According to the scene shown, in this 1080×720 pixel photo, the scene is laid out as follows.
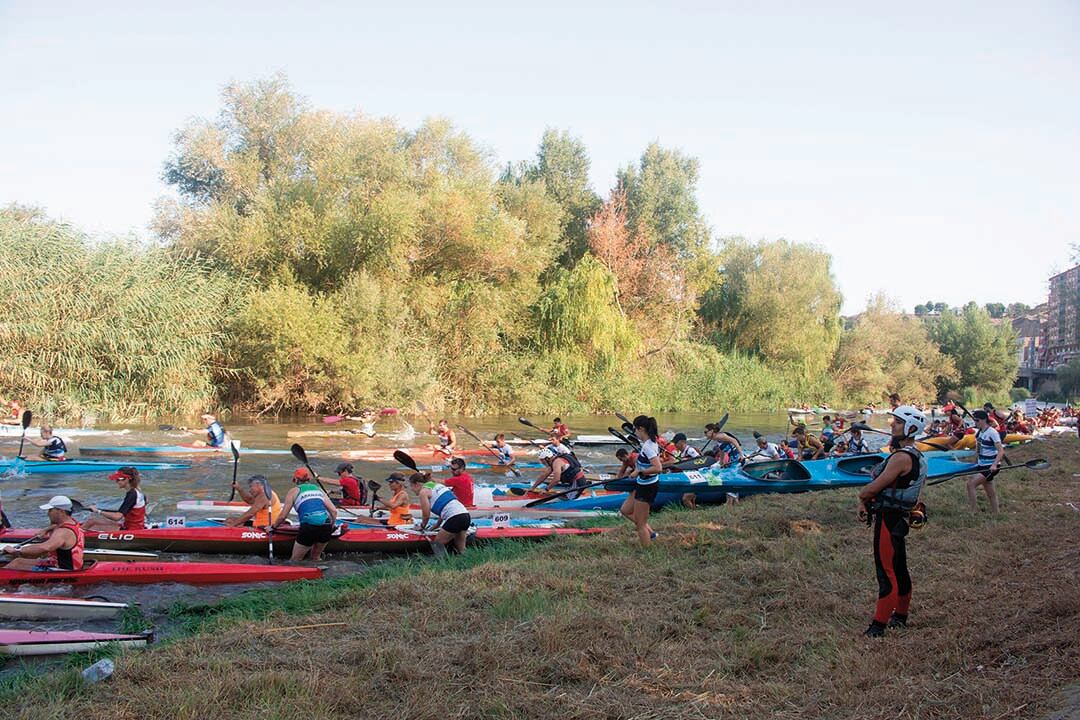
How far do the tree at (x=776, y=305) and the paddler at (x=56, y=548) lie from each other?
123 ft

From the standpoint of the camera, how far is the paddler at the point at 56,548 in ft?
27.5

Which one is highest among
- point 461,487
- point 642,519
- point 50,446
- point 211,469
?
point 642,519

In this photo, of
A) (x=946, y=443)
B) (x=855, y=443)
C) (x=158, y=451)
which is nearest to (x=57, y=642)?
(x=158, y=451)

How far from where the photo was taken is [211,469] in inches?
681

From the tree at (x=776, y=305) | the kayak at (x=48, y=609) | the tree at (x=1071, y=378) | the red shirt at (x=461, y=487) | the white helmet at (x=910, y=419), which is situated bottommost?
the kayak at (x=48, y=609)

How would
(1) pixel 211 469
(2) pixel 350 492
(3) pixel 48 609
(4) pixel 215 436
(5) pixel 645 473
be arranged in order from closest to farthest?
(3) pixel 48 609 < (5) pixel 645 473 < (2) pixel 350 492 < (1) pixel 211 469 < (4) pixel 215 436

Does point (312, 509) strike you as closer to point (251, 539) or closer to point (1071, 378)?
point (251, 539)

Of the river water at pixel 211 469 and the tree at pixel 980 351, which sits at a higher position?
the tree at pixel 980 351

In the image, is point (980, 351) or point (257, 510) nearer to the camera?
point (257, 510)

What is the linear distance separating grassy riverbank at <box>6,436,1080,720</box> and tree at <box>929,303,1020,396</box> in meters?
54.9

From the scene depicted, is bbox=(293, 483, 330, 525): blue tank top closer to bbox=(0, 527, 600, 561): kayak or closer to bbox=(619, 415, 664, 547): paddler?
bbox=(0, 527, 600, 561): kayak

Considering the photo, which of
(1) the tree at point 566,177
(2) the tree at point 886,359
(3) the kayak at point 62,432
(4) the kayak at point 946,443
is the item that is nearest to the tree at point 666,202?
(1) the tree at point 566,177

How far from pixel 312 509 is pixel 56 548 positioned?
2592mm

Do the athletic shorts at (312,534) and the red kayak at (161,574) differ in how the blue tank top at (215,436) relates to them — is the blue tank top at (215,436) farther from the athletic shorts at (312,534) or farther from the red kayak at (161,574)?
the red kayak at (161,574)
